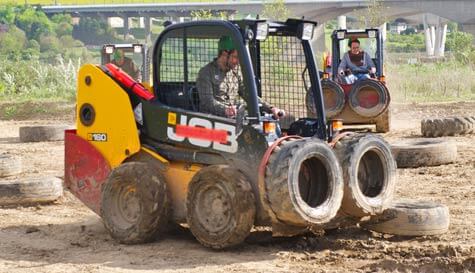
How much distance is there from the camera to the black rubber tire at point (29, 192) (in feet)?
37.9

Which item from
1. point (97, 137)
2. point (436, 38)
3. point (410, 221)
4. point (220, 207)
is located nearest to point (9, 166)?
point (97, 137)

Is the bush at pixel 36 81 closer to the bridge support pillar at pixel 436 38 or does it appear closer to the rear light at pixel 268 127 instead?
the rear light at pixel 268 127

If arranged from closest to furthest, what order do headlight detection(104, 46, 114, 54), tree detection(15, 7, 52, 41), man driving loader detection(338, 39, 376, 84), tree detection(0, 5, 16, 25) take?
man driving loader detection(338, 39, 376, 84), headlight detection(104, 46, 114, 54), tree detection(15, 7, 52, 41), tree detection(0, 5, 16, 25)

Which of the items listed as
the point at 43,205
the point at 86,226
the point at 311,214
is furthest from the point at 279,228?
the point at 43,205

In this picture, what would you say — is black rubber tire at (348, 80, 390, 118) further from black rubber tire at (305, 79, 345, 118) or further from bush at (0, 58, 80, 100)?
bush at (0, 58, 80, 100)

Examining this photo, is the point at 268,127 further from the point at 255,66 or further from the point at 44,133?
the point at 44,133

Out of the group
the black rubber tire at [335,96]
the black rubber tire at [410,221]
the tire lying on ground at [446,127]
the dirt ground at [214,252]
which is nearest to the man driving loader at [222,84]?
the dirt ground at [214,252]

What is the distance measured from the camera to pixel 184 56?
9422mm

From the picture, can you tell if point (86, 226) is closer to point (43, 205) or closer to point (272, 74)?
point (43, 205)

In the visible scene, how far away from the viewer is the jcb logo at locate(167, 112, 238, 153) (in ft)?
29.3

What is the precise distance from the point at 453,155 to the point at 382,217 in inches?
216

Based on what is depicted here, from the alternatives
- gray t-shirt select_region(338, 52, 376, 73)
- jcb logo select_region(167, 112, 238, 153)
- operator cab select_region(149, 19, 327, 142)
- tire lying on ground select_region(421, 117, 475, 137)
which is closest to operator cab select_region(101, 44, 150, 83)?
gray t-shirt select_region(338, 52, 376, 73)

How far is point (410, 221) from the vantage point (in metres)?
9.25

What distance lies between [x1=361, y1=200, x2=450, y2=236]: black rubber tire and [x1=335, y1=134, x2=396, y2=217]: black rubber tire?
16 centimetres
